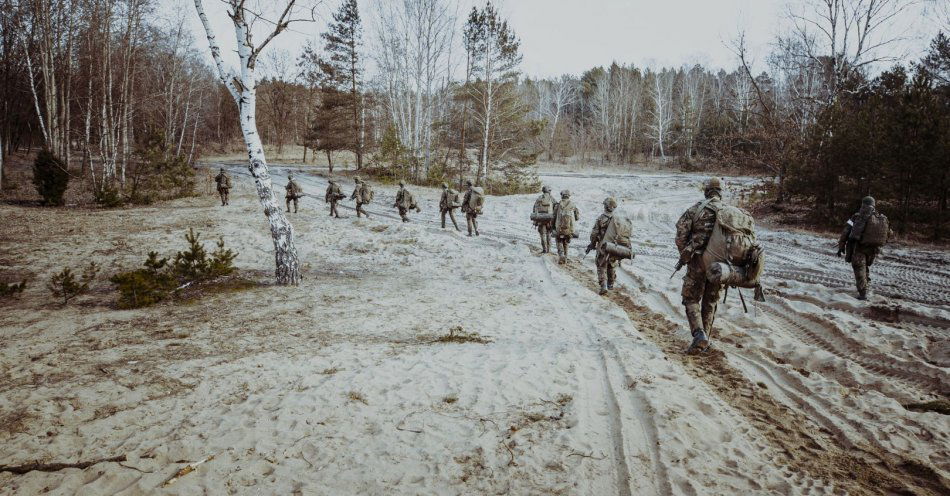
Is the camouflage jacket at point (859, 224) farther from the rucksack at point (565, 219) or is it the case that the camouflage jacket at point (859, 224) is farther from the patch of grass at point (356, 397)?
the patch of grass at point (356, 397)

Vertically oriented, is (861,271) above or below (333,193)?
below

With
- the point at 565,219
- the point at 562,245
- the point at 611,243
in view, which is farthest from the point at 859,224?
the point at 562,245

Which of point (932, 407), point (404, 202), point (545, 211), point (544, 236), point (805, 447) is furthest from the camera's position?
point (404, 202)

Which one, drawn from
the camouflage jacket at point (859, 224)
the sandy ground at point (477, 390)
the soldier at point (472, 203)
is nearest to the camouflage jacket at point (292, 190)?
the soldier at point (472, 203)

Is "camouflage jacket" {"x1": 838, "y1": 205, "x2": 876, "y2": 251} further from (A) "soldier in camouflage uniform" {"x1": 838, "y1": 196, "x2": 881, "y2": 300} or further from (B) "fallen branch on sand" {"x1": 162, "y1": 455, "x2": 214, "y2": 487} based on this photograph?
(B) "fallen branch on sand" {"x1": 162, "y1": 455, "x2": 214, "y2": 487}

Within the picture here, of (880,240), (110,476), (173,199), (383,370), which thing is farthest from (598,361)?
(173,199)

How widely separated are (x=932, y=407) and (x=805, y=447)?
1713mm

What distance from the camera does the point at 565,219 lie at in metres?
11.1

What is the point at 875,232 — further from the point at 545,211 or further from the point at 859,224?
the point at 545,211

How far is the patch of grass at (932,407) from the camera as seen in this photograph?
4.13 meters

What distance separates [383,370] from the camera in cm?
509

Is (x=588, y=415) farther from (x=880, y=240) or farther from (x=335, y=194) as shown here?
(x=335, y=194)

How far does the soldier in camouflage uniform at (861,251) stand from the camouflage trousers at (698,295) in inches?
180

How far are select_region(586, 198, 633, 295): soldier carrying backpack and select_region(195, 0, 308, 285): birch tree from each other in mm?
6218
